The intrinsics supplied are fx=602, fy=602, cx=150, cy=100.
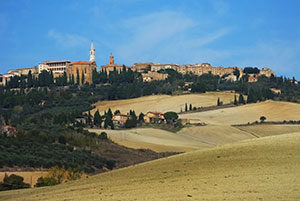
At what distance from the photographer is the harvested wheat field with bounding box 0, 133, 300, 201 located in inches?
1055

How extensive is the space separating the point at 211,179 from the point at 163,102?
122975 millimetres

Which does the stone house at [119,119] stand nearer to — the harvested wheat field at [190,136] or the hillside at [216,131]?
the harvested wheat field at [190,136]

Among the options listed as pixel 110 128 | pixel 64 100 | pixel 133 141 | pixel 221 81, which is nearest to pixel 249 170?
pixel 133 141

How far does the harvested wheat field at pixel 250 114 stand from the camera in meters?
125

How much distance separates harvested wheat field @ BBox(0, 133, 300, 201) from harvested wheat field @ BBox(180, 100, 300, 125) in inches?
3196

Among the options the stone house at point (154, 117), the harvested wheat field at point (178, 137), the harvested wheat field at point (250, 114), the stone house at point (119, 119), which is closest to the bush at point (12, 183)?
the harvested wheat field at point (178, 137)

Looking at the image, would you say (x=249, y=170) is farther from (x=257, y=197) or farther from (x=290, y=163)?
(x=257, y=197)

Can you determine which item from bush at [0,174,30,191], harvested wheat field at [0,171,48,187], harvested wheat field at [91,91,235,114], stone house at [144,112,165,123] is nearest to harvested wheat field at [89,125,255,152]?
stone house at [144,112,165,123]

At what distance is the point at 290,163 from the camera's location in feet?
113

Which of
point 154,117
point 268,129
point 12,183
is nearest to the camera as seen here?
point 12,183

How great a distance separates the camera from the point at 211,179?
31453 mm

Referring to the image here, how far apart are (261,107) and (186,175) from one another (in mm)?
105799

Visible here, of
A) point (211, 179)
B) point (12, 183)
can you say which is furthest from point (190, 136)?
point (211, 179)

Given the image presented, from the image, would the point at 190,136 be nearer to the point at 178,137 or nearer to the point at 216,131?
the point at 178,137
